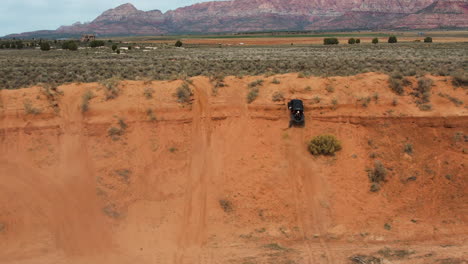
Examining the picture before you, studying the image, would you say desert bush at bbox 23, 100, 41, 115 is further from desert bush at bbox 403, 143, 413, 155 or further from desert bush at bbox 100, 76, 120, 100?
desert bush at bbox 403, 143, 413, 155

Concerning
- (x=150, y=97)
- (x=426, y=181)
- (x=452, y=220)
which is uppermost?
(x=150, y=97)

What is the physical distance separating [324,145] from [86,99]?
426 inches

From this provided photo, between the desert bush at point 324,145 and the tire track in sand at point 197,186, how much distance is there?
438 cm

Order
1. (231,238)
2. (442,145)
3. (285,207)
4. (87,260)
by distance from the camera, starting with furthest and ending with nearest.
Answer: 1. (442,145)
2. (285,207)
3. (231,238)
4. (87,260)

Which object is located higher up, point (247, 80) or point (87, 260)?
point (247, 80)

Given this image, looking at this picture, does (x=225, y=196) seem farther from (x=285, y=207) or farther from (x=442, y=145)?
(x=442, y=145)

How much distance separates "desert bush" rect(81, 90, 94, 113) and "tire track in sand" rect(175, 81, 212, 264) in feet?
15.6

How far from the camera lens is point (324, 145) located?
14359 millimetres

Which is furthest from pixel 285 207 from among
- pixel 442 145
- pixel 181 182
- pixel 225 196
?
pixel 442 145

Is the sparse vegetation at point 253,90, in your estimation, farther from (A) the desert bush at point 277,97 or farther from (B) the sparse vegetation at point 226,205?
(B) the sparse vegetation at point 226,205

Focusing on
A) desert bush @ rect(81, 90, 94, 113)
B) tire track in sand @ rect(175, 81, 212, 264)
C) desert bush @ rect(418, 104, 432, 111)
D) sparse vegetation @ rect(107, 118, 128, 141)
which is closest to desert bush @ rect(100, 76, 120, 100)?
desert bush @ rect(81, 90, 94, 113)

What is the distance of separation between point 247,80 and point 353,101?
210 inches

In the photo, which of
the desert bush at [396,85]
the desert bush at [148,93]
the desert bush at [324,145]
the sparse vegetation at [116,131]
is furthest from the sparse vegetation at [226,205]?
the desert bush at [396,85]

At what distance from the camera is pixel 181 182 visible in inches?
519
